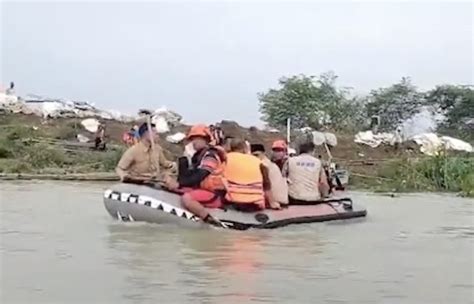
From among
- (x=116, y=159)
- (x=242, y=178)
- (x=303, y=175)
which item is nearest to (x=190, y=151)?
(x=242, y=178)

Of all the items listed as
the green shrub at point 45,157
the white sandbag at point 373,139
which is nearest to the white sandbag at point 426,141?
the white sandbag at point 373,139

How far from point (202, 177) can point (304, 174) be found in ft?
6.20

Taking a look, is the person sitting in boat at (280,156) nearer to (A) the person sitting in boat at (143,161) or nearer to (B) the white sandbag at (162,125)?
(A) the person sitting in boat at (143,161)

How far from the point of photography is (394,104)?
3612cm

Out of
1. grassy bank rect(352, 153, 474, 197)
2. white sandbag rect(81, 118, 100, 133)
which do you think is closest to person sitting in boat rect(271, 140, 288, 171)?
grassy bank rect(352, 153, 474, 197)

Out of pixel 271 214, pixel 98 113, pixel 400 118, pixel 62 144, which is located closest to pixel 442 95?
pixel 400 118

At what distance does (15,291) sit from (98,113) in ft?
87.2

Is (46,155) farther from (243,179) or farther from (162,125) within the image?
(243,179)

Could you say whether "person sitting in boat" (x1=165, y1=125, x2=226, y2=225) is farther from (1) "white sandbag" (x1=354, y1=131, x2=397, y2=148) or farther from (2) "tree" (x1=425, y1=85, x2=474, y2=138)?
(2) "tree" (x1=425, y1=85, x2=474, y2=138)

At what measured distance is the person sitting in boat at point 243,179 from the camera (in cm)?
1214

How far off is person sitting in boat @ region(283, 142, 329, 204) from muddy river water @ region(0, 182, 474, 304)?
522 mm

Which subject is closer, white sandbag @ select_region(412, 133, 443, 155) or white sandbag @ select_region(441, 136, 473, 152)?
white sandbag @ select_region(412, 133, 443, 155)

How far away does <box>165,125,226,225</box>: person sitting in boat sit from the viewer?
11.9 metres

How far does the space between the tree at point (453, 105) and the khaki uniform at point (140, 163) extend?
23768 millimetres
